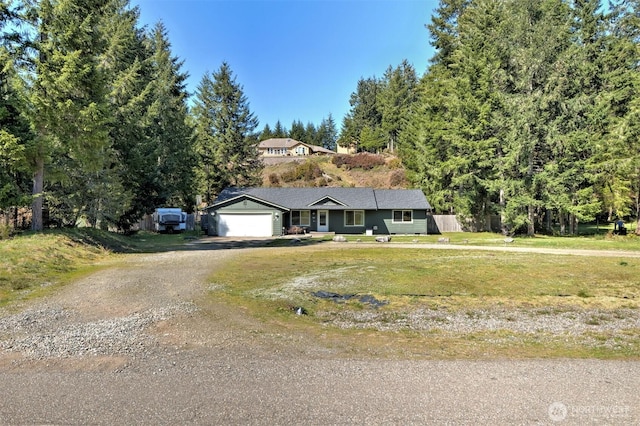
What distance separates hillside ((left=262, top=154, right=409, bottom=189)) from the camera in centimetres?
5884

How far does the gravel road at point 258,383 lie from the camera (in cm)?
371

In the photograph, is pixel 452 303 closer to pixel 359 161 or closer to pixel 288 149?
pixel 359 161

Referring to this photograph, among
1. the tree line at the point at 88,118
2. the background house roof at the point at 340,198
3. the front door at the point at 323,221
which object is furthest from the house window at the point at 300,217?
the tree line at the point at 88,118

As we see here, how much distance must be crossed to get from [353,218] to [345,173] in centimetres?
3174

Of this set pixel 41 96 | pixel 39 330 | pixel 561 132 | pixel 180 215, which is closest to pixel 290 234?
pixel 180 215

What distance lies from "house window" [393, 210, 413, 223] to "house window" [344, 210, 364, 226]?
9.36ft

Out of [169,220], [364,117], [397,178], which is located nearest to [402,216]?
[169,220]

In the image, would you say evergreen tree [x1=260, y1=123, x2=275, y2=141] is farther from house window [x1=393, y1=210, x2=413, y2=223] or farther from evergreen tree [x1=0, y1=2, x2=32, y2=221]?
evergreen tree [x1=0, y1=2, x2=32, y2=221]

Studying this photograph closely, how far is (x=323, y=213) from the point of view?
1352 inches

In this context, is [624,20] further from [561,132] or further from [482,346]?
[482,346]

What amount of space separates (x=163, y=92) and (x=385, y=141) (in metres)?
45.5

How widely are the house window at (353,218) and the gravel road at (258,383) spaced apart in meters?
27.4

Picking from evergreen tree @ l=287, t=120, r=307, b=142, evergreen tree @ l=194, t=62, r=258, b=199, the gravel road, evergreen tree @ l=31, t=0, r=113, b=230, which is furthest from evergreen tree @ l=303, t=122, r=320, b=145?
the gravel road

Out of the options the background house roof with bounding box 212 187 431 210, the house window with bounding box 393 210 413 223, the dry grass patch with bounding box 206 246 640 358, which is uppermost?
the background house roof with bounding box 212 187 431 210
